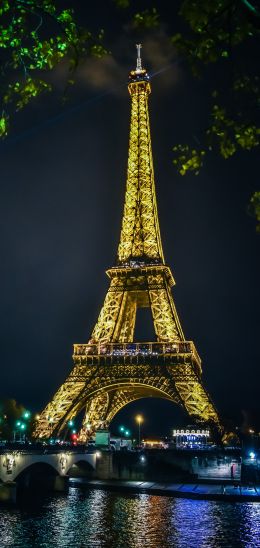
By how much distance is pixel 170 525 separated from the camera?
29875 millimetres

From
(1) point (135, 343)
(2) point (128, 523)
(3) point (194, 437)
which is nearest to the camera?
(2) point (128, 523)

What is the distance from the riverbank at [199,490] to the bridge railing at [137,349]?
43.2 ft

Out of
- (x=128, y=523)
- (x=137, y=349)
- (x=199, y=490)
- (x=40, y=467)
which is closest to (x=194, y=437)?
(x=137, y=349)

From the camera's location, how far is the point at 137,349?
58.2 meters

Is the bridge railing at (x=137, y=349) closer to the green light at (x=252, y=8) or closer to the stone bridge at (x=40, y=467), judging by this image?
the stone bridge at (x=40, y=467)

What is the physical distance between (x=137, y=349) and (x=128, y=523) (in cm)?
2842

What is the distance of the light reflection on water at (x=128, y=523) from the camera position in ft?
83.4

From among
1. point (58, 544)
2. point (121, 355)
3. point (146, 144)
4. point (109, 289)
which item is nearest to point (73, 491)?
point (121, 355)

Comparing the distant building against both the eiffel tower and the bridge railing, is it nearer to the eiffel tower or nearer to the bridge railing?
Result: the eiffel tower

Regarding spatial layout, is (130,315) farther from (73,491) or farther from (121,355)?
(73,491)

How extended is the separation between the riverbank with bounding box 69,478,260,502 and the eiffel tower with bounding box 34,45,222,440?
235 inches

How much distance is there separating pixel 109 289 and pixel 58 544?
136 feet

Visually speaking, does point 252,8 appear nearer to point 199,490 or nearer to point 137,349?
point 199,490

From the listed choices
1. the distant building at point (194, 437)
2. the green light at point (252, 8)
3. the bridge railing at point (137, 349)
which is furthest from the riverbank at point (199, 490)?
the green light at point (252, 8)
